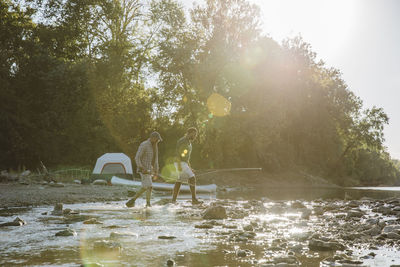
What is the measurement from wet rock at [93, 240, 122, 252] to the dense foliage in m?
29.7

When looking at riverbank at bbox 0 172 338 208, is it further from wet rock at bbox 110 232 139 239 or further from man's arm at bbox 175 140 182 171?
wet rock at bbox 110 232 139 239

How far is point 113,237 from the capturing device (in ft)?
22.1

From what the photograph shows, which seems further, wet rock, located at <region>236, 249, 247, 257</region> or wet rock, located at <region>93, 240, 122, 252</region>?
wet rock, located at <region>93, 240, 122, 252</region>

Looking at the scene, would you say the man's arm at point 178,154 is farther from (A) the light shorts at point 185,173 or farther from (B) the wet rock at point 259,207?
(B) the wet rock at point 259,207

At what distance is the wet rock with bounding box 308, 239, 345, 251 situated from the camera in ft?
19.1

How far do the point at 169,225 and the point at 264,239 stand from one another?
252cm

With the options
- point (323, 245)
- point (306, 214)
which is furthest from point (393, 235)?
point (306, 214)

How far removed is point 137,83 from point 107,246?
121 ft

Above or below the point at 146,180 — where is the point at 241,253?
below

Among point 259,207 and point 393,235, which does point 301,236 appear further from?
point 259,207

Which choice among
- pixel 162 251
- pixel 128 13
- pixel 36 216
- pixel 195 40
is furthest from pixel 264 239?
pixel 128 13

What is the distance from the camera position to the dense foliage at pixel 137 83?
33719 millimetres

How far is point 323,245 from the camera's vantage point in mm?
5820

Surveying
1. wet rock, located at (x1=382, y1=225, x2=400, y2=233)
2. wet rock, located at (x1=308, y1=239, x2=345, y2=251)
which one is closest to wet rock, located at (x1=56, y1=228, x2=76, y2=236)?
wet rock, located at (x1=308, y1=239, x2=345, y2=251)
